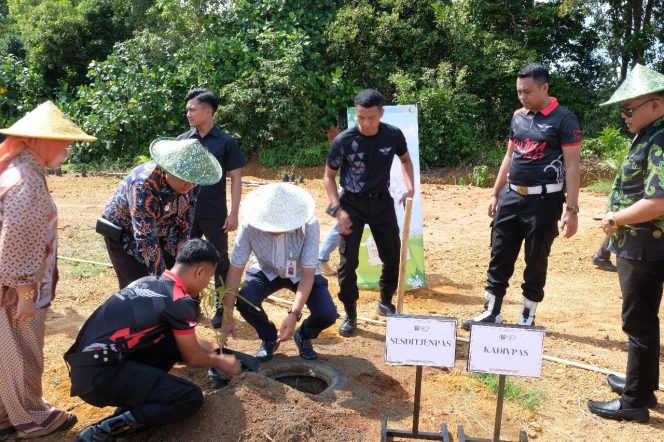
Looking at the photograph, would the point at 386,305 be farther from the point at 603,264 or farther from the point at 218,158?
the point at 603,264

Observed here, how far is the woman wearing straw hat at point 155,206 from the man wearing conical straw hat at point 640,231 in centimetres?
246

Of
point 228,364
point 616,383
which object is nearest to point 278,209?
point 228,364

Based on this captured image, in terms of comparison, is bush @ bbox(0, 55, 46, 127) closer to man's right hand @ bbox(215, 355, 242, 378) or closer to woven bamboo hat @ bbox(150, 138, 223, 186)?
woven bamboo hat @ bbox(150, 138, 223, 186)

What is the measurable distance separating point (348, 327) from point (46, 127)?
9.27 ft

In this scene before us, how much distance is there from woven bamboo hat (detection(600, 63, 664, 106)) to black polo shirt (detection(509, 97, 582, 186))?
0.83 metres

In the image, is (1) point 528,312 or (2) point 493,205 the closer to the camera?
(1) point 528,312

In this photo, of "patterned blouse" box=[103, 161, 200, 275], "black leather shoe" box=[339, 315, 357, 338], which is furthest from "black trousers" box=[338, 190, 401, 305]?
"patterned blouse" box=[103, 161, 200, 275]

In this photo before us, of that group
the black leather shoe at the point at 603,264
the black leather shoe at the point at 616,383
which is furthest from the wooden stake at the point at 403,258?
the black leather shoe at the point at 603,264

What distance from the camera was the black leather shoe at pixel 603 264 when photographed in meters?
7.16

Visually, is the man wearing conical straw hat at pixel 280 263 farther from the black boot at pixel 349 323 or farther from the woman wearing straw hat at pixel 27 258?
the woman wearing straw hat at pixel 27 258

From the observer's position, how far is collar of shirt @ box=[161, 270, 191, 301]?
3195 millimetres

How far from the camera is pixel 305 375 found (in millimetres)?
4203

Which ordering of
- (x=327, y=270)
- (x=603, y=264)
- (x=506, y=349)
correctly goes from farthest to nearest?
(x=603, y=264)
(x=327, y=270)
(x=506, y=349)

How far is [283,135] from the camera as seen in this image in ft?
48.0
